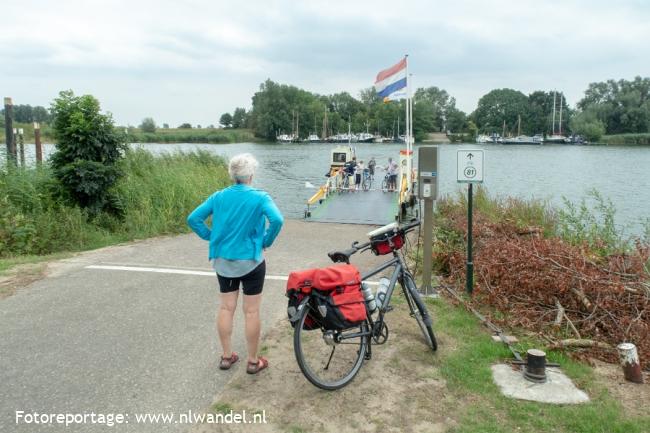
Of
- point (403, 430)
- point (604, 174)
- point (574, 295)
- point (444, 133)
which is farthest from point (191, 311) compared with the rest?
point (444, 133)

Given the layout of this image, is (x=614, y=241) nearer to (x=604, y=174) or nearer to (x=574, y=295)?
(x=574, y=295)

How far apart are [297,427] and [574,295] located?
376 cm

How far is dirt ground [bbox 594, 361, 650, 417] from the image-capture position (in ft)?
11.6

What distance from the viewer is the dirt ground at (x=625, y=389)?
3.53 m

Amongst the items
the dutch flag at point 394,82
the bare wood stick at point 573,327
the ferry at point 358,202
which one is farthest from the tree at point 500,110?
the bare wood stick at point 573,327

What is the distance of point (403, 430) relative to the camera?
3209 millimetres

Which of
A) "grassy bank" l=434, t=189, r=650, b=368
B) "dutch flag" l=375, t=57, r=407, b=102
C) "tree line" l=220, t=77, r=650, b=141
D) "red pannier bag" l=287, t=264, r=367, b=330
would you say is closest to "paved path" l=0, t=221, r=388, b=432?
"red pannier bag" l=287, t=264, r=367, b=330

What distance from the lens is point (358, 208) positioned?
17.3 m

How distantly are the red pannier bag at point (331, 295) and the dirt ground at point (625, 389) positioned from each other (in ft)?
6.54

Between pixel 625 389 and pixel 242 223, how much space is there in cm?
317

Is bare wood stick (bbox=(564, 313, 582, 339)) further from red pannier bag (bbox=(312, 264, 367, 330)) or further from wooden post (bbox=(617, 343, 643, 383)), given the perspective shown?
red pannier bag (bbox=(312, 264, 367, 330))

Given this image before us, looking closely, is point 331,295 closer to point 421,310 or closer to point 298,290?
point 298,290

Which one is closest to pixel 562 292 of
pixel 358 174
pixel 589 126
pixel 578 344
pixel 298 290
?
pixel 578 344

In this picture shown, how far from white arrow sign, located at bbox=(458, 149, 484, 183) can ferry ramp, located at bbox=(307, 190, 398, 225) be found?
837 centimetres
